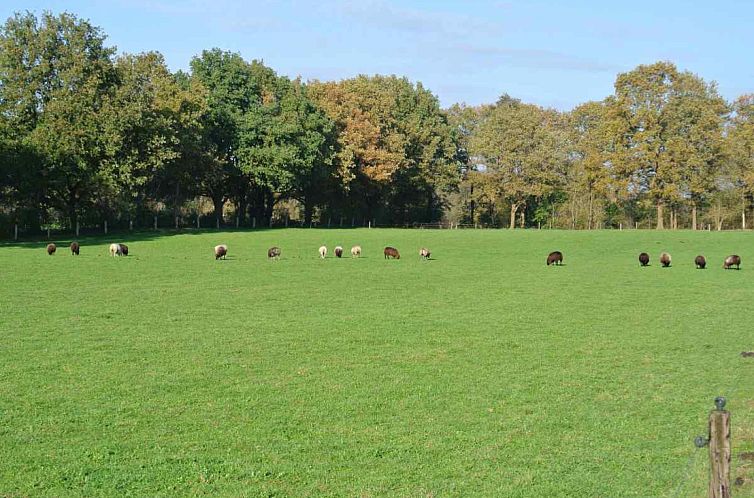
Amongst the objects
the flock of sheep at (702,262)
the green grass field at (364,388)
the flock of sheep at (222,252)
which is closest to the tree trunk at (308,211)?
the flock of sheep at (222,252)

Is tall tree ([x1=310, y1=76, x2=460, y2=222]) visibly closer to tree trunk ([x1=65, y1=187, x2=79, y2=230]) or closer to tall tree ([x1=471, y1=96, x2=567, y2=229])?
tall tree ([x1=471, y1=96, x2=567, y2=229])

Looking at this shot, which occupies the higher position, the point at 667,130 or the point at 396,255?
the point at 667,130

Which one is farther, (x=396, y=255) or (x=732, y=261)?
(x=396, y=255)

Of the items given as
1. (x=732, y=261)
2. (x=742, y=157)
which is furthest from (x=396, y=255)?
(x=742, y=157)

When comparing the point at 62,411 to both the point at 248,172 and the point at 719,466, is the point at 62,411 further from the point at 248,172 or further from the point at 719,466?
the point at 248,172

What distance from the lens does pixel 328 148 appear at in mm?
79750

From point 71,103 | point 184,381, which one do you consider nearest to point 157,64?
point 71,103

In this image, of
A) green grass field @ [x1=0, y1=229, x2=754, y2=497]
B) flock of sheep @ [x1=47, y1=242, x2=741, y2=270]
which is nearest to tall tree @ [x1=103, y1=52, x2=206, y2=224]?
flock of sheep @ [x1=47, y1=242, x2=741, y2=270]

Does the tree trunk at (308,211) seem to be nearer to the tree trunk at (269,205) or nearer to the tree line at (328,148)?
the tree line at (328,148)

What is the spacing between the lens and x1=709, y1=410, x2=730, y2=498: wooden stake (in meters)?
5.81

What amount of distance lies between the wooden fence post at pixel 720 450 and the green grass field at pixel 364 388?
157 centimetres

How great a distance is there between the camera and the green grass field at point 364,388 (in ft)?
29.3

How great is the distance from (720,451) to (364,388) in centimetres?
779

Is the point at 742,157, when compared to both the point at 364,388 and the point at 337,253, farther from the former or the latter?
the point at 364,388
